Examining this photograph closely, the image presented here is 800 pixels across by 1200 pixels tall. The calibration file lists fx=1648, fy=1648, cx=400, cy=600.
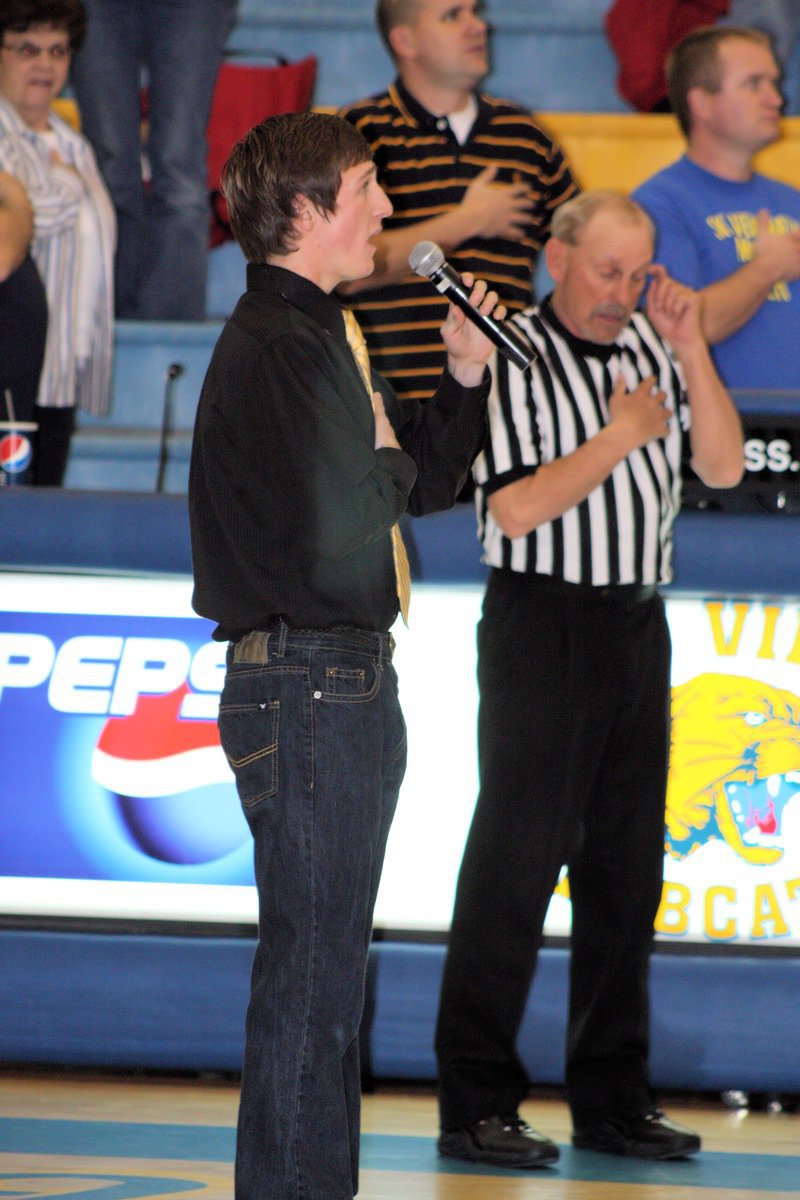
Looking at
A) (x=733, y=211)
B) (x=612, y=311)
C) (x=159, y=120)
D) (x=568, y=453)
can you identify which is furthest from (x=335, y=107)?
(x=568, y=453)

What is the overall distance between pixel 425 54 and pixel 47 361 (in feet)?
4.45

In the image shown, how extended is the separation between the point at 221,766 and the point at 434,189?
1.47 meters

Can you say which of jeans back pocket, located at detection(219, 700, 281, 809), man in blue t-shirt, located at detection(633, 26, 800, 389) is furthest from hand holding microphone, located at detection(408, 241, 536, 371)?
man in blue t-shirt, located at detection(633, 26, 800, 389)

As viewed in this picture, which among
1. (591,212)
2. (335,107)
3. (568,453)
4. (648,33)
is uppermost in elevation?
(648,33)

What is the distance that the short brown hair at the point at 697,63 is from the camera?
4.24 meters

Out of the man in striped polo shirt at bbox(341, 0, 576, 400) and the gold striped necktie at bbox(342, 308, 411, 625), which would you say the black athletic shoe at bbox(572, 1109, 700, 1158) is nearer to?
the gold striped necktie at bbox(342, 308, 411, 625)

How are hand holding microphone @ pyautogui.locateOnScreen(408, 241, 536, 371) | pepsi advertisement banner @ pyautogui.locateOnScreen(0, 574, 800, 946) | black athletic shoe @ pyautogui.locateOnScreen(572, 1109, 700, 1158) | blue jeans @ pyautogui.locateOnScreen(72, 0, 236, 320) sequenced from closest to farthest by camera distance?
hand holding microphone @ pyautogui.locateOnScreen(408, 241, 536, 371), black athletic shoe @ pyautogui.locateOnScreen(572, 1109, 700, 1158), pepsi advertisement banner @ pyautogui.locateOnScreen(0, 574, 800, 946), blue jeans @ pyautogui.locateOnScreen(72, 0, 236, 320)

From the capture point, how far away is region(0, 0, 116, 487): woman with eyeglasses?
175 inches

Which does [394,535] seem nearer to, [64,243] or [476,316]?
[476,316]

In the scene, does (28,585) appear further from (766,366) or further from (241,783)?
(766,366)

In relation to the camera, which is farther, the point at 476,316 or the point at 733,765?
the point at 733,765

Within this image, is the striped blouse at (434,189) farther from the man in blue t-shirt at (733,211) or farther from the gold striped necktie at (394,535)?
the gold striped necktie at (394,535)

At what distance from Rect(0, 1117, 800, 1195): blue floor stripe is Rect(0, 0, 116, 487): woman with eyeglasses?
5.79 feet

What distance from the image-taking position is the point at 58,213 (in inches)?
183
